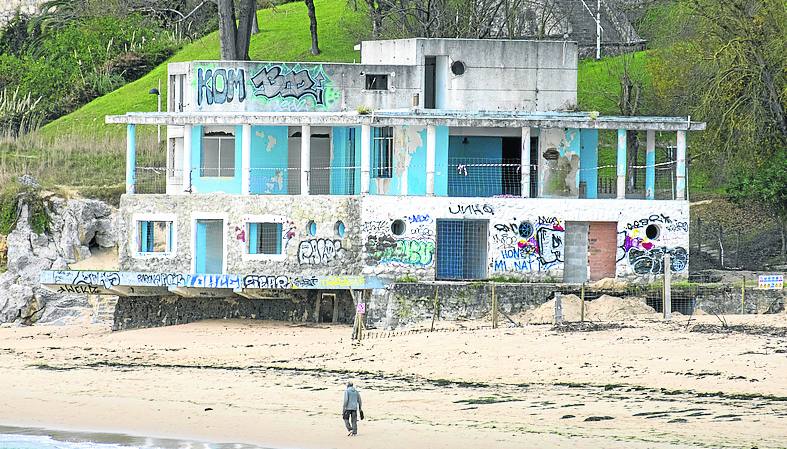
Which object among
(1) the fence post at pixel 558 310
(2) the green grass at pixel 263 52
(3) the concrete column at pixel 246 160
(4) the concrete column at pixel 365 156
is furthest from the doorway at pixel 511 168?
(2) the green grass at pixel 263 52

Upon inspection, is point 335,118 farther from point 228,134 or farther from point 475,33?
point 475,33

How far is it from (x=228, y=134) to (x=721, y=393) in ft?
69.3

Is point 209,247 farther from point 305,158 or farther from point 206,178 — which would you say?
point 305,158

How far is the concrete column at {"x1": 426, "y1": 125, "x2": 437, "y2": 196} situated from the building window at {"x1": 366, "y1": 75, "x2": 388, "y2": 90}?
3.97 metres

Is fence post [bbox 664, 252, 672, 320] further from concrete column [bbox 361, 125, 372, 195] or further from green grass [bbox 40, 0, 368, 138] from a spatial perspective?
green grass [bbox 40, 0, 368, 138]

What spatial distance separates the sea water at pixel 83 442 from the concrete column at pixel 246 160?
16164 millimetres

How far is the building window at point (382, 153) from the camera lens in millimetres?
47062

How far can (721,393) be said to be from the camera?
3066 centimetres

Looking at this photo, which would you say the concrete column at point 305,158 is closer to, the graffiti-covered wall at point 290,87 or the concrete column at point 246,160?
the concrete column at point 246,160

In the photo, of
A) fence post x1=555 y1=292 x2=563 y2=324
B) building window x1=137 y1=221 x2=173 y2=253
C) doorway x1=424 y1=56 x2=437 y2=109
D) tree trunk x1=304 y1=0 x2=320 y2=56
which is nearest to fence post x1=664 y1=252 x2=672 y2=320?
fence post x1=555 y1=292 x2=563 y2=324

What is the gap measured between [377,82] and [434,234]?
6.74 meters

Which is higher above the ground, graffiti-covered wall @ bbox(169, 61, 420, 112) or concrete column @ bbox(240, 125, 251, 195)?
graffiti-covered wall @ bbox(169, 61, 420, 112)

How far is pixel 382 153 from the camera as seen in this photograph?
47.2 meters

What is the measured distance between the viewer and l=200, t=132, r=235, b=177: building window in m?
48.0
